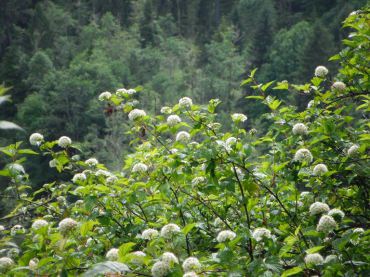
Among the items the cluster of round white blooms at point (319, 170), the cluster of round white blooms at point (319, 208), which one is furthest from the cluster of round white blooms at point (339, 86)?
the cluster of round white blooms at point (319, 208)

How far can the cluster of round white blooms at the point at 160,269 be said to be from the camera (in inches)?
83.7

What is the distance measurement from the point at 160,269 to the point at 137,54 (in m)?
54.1

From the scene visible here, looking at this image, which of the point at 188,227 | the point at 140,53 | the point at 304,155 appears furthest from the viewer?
the point at 140,53

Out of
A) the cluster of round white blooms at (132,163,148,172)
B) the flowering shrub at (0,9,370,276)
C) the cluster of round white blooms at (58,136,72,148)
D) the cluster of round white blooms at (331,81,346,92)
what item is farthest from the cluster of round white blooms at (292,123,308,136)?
the cluster of round white blooms at (58,136,72,148)

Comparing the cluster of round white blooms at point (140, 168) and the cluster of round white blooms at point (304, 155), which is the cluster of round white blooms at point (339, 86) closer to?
the cluster of round white blooms at point (304, 155)

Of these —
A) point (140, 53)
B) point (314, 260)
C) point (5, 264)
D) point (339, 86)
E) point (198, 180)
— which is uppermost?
point (339, 86)

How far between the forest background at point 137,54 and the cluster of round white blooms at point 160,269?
32785mm

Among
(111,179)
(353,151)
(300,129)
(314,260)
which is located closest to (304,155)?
(300,129)

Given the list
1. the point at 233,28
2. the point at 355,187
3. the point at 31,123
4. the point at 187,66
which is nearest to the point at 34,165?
the point at 31,123

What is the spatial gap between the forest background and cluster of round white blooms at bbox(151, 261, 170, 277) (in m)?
32.8

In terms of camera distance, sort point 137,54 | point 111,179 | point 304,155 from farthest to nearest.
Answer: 1. point 137,54
2. point 111,179
3. point 304,155

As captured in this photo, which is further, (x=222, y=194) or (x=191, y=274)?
(x=222, y=194)

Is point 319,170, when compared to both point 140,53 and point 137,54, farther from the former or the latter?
point 140,53

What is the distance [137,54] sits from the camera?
181ft
